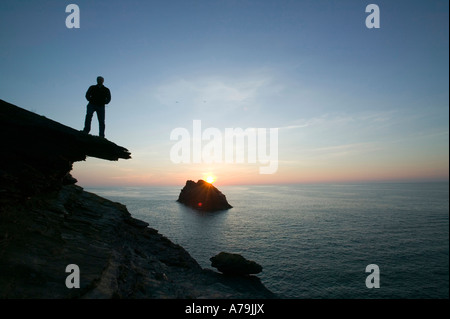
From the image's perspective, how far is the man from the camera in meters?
13.1

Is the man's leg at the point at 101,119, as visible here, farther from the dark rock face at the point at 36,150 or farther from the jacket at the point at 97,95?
the dark rock face at the point at 36,150

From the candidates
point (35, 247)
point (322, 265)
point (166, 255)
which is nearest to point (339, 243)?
point (322, 265)

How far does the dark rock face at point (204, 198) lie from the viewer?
95.2 metres

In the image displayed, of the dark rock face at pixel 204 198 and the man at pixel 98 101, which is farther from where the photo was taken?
the dark rock face at pixel 204 198

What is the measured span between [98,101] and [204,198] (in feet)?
289

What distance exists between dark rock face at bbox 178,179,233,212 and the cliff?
7724 cm

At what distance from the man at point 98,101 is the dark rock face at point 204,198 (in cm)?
8191

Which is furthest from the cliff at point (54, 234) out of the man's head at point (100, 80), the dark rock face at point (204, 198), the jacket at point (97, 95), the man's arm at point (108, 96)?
the dark rock face at point (204, 198)

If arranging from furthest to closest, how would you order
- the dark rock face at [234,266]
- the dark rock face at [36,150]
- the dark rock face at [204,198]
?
the dark rock face at [204,198] → the dark rock face at [234,266] → the dark rock face at [36,150]

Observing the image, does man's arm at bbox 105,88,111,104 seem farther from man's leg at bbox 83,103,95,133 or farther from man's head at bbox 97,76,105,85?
man's leg at bbox 83,103,95,133

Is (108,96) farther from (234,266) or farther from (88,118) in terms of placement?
(234,266)

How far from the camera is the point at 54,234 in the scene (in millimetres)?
12344

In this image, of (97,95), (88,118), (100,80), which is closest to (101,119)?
(88,118)
